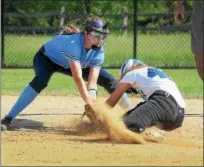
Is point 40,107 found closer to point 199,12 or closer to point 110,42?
point 199,12

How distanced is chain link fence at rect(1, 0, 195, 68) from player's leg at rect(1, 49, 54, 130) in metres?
9.35

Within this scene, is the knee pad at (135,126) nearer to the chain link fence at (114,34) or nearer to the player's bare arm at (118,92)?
the player's bare arm at (118,92)

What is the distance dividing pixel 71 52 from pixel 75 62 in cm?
14

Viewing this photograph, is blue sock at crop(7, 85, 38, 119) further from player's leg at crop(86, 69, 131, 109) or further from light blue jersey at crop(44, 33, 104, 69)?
player's leg at crop(86, 69, 131, 109)

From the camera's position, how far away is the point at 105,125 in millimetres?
7566

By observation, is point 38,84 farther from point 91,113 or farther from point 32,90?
point 91,113

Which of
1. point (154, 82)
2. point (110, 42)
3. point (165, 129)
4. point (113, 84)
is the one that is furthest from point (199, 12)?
point (110, 42)

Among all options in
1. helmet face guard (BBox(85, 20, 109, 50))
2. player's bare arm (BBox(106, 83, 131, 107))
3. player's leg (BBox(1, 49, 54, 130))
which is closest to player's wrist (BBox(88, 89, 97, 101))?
player's bare arm (BBox(106, 83, 131, 107))

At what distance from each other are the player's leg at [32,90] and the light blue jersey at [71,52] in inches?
6.2

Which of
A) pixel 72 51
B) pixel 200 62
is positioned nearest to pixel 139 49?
pixel 72 51

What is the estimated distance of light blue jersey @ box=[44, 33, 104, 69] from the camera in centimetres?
797

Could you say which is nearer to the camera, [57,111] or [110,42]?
[57,111]

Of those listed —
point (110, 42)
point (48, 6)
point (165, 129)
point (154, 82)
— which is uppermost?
point (154, 82)

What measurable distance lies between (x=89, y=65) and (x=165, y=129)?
4.44ft
